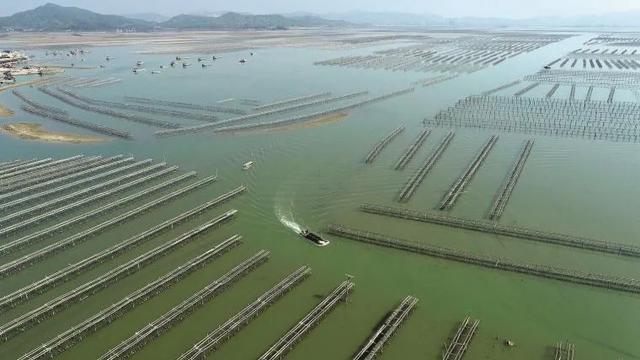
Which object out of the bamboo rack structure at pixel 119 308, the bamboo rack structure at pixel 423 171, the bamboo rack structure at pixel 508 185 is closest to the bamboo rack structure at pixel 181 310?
the bamboo rack structure at pixel 119 308

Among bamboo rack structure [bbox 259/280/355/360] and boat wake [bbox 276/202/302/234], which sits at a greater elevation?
boat wake [bbox 276/202/302/234]

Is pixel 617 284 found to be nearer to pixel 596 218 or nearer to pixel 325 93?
pixel 596 218

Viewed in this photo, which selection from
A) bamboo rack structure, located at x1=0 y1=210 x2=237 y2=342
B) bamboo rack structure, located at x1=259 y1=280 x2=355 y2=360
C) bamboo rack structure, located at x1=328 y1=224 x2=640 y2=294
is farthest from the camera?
bamboo rack structure, located at x1=328 y1=224 x2=640 y2=294

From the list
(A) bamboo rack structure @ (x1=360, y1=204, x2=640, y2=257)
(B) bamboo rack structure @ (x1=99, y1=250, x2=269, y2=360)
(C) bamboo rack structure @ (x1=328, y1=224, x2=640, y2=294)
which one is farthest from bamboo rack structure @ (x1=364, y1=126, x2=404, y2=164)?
(B) bamboo rack structure @ (x1=99, y1=250, x2=269, y2=360)

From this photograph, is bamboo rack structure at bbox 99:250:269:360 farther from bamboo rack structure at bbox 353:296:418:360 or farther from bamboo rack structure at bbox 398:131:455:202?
bamboo rack structure at bbox 398:131:455:202

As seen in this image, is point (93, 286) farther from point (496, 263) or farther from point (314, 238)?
point (496, 263)

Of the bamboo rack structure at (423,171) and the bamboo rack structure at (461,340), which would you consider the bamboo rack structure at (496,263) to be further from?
the bamboo rack structure at (423,171)
